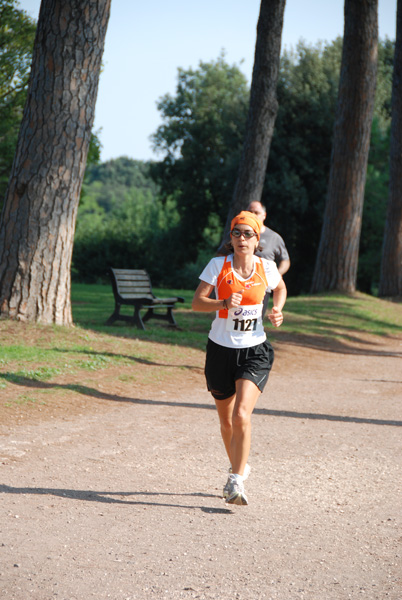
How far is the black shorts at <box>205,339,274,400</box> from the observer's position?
15.8ft

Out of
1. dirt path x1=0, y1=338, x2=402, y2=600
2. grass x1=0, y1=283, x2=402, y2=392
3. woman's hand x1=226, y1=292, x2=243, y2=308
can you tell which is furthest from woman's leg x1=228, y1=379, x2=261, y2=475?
grass x1=0, y1=283, x2=402, y2=392

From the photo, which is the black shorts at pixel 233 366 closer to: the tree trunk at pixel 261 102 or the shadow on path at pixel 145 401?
the shadow on path at pixel 145 401

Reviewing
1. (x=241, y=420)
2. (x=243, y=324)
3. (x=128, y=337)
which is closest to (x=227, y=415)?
(x=241, y=420)

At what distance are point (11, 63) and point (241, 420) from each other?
87.7 feet

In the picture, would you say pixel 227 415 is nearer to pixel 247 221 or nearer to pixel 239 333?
pixel 239 333

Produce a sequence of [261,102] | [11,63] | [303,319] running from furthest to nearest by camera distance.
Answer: [11,63]
[261,102]
[303,319]

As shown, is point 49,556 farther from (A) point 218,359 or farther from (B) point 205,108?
(B) point 205,108

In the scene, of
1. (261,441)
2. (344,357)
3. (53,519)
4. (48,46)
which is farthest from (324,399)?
(48,46)

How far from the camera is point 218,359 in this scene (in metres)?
4.86

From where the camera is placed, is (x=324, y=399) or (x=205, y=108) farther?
(x=205, y=108)

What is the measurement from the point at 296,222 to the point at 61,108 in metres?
26.9

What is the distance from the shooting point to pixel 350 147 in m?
22.0

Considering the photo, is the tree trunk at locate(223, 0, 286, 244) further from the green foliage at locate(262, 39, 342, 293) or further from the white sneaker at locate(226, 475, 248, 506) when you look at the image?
the green foliage at locate(262, 39, 342, 293)

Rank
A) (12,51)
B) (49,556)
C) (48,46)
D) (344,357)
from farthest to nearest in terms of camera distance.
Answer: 1. (12,51)
2. (344,357)
3. (48,46)
4. (49,556)
